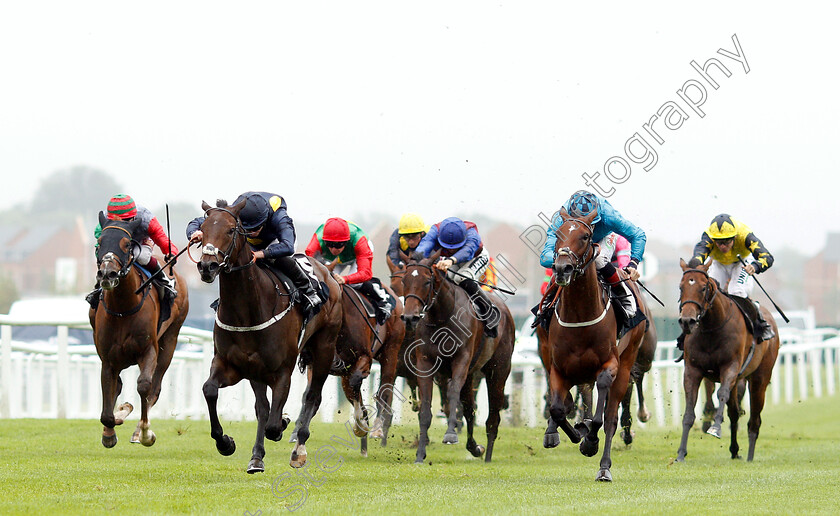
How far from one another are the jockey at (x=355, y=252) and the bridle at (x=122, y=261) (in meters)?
2.23

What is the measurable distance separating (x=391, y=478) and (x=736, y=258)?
17.1ft

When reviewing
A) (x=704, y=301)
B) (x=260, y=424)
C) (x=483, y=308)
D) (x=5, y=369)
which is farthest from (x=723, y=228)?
A: (x=5, y=369)

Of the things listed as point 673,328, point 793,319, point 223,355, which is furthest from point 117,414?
point 793,319

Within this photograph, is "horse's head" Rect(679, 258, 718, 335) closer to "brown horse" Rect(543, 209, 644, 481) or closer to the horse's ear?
"brown horse" Rect(543, 209, 644, 481)

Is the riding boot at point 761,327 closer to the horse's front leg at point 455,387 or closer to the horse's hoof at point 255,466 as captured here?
the horse's front leg at point 455,387

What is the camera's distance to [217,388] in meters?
8.05

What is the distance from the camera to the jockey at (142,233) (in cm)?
939

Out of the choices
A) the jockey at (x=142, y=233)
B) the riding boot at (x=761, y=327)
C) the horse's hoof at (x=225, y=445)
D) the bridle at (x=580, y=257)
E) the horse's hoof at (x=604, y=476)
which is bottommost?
the horse's hoof at (x=604, y=476)

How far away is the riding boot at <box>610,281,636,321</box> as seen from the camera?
360 inches

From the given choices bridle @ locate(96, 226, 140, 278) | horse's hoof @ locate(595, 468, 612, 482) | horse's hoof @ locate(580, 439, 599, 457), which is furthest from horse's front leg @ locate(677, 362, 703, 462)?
bridle @ locate(96, 226, 140, 278)

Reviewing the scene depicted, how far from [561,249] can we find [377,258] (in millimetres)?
45213

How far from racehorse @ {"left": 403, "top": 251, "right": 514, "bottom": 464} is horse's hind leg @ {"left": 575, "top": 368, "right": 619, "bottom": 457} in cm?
181

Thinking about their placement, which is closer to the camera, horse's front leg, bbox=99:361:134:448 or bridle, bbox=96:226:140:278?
bridle, bbox=96:226:140:278

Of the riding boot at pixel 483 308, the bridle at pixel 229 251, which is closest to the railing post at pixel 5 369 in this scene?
the riding boot at pixel 483 308
